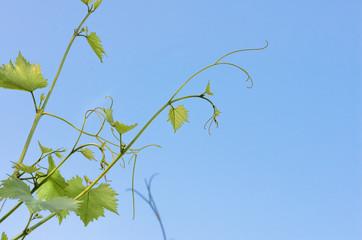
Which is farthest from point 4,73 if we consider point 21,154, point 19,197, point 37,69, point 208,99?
point 208,99

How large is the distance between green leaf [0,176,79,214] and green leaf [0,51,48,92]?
0.70ft

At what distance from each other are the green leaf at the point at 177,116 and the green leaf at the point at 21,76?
280 mm

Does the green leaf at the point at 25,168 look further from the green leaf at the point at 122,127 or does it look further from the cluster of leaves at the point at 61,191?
the green leaf at the point at 122,127

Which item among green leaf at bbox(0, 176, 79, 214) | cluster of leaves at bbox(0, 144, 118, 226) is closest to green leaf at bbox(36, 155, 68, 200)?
cluster of leaves at bbox(0, 144, 118, 226)

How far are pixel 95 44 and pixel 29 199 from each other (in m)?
0.45

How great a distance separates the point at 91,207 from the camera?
0.94 m

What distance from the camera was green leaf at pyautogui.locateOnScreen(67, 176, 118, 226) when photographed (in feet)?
3.01

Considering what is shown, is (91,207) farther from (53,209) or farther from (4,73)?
(4,73)

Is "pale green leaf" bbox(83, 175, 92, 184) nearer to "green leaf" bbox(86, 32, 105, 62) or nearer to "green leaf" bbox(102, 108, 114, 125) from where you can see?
"green leaf" bbox(102, 108, 114, 125)

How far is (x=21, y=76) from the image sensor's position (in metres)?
0.92

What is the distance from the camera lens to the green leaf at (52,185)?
3.17 ft

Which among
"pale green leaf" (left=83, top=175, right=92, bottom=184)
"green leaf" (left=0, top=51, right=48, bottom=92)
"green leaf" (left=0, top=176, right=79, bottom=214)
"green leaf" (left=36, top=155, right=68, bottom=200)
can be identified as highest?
"green leaf" (left=0, top=51, right=48, bottom=92)

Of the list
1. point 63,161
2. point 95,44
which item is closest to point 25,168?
point 63,161

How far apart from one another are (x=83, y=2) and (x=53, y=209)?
0.54m
